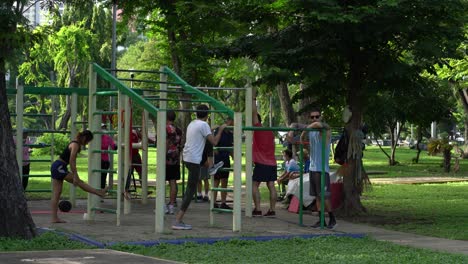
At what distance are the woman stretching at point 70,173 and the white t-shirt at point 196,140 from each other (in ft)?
4.95

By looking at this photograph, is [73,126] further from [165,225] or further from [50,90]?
[165,225]

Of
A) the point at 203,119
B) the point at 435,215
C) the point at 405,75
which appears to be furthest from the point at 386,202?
the point at 203,119

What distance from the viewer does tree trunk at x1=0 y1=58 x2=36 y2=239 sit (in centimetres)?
1152

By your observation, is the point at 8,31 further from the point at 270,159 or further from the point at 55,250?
the point at 270,159

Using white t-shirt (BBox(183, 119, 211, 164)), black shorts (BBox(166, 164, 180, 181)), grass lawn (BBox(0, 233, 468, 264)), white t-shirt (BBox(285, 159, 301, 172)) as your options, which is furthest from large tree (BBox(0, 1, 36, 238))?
white t-shirt (BBox(285, 159, 301, 172))

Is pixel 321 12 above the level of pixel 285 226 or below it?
above

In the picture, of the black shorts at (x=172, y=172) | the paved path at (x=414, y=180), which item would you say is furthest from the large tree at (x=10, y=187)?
the paved path at (x=414, y=180)

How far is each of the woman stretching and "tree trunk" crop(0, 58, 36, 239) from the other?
200cm

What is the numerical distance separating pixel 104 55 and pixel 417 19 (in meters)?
42.4

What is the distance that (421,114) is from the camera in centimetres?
3722

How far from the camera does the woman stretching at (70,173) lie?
44.8ft

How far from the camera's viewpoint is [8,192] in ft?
38.0

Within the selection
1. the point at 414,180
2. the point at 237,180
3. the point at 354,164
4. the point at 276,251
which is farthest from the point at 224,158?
the point at 414,180

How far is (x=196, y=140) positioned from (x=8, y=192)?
2.90 metres
